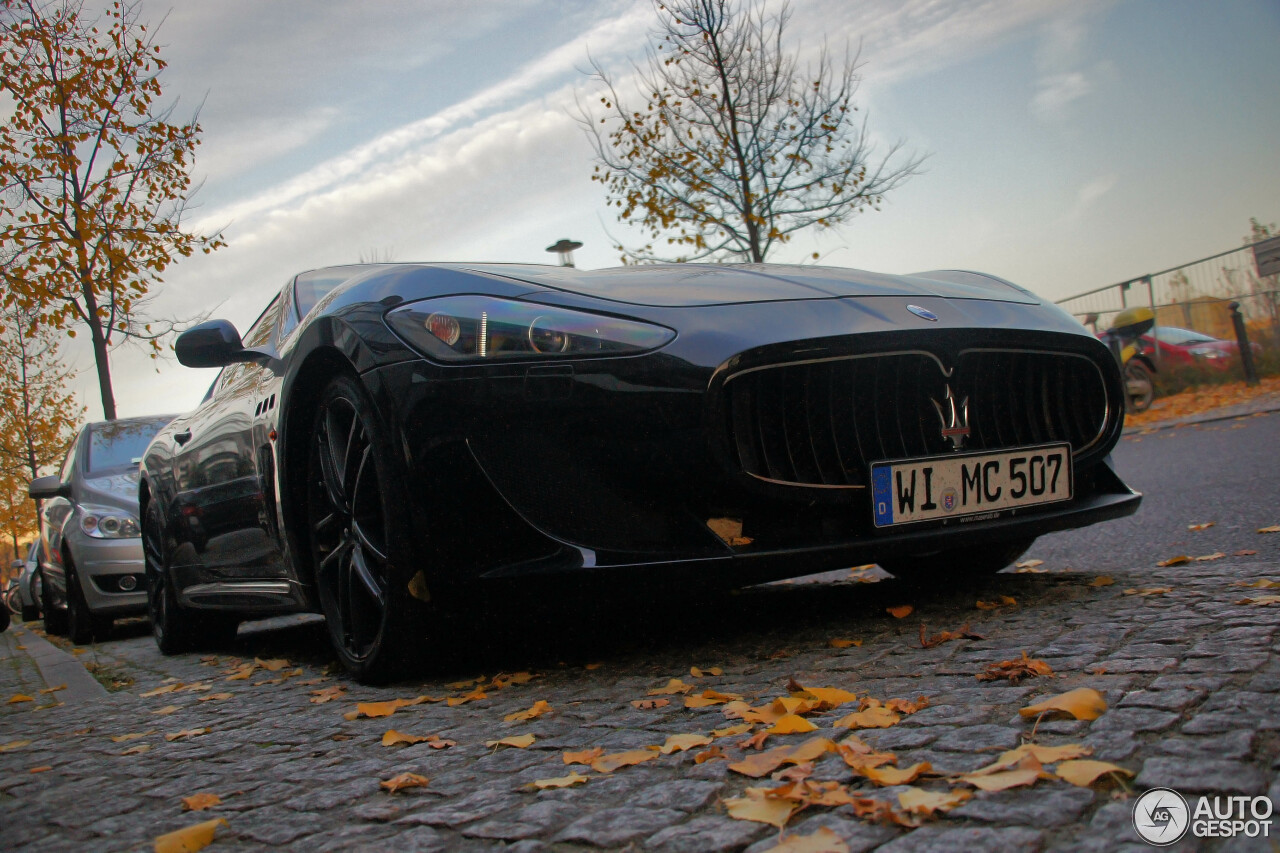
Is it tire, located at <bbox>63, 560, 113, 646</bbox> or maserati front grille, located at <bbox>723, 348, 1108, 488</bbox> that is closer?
maserati front grille, located at <bbox>723, 348, 1108, 488</bbox>

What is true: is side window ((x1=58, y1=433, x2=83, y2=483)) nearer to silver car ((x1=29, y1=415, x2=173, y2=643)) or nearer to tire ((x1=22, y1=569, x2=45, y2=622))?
silver car ((x1=29, y1=415, x2=173, y2=643))

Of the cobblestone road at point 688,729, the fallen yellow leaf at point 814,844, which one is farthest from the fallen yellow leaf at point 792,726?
the fallen yellow leaf at point 814,844

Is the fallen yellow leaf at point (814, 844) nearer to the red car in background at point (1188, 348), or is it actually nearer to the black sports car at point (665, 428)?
the black sports car at point (665, 428)

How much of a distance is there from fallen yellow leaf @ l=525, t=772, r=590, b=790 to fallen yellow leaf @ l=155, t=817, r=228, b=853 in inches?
20.3

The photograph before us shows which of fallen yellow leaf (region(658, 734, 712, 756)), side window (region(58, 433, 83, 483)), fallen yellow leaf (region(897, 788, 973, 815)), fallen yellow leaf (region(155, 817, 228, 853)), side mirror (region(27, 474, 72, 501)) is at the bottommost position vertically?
fallen yellow leaf (region(155, 817, 228, 853))

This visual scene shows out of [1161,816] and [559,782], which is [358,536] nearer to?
[559,782]

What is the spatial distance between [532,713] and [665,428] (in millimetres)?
698

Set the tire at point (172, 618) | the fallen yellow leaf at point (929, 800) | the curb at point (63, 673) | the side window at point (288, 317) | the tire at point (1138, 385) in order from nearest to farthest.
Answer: the fallen yellow leaf at point (929, 800) → the side window at point (288, 317) → the curb at point (63, 673) → the tire at point (172, 618) → the tire at point (1138, 385)

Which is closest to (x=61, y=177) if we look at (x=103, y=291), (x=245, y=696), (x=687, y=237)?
(x=103, y=291)

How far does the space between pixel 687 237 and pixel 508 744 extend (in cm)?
1518

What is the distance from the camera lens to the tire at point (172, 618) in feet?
16.2

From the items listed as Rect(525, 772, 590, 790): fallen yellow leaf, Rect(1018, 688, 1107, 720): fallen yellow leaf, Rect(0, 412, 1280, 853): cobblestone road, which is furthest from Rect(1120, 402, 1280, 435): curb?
Rect(525, 772, 590, 790): fallen yellow leaf

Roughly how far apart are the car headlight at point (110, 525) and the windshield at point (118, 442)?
62cm

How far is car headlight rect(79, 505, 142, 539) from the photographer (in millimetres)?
7293
